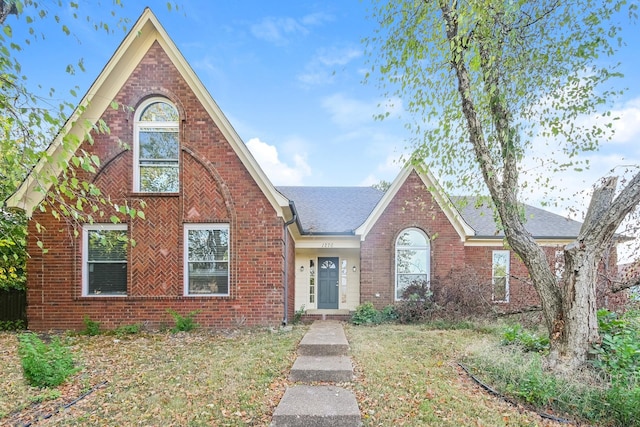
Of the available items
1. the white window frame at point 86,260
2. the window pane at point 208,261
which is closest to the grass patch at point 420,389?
the window pane at point 208,261

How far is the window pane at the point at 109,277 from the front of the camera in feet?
28.3

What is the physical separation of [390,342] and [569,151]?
508 cm

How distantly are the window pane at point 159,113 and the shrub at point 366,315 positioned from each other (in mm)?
7778

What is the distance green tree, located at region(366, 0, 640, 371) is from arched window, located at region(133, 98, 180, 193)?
5565 millimetres

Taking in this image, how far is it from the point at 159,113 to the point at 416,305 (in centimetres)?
923

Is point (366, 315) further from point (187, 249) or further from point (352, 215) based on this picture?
point (187, 249)

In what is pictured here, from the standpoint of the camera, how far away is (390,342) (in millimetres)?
7293

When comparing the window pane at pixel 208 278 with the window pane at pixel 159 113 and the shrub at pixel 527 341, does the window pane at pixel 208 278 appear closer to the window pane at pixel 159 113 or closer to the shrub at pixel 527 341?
the window pane at pixel 159 113

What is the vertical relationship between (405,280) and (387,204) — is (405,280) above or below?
below

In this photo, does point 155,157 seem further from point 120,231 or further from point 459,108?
point 459,108

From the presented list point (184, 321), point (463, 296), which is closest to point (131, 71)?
point (184, 321)

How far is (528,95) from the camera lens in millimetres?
5945

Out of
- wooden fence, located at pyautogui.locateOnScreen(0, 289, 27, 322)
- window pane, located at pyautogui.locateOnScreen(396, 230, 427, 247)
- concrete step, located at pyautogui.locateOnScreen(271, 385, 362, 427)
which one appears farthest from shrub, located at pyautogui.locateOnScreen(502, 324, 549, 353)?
wooden fence, located at pyautogui.locateOnScreen(0, 289, 27, 322)

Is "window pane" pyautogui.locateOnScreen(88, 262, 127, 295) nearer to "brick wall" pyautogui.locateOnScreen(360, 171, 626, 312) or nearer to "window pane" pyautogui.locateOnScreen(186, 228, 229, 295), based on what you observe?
"window pane" pyautogui.locateOnScreen(186, 228, 229, 295)
